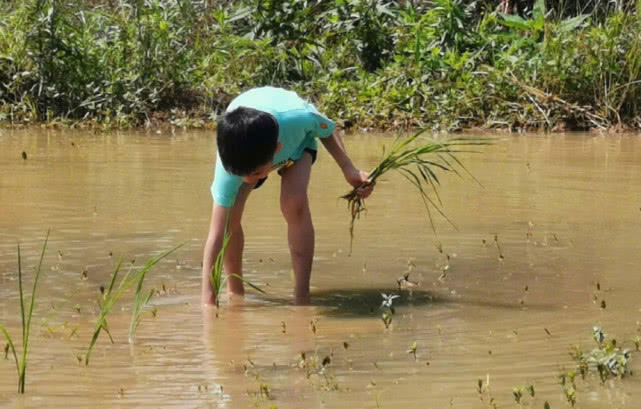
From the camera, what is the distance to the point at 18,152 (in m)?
10.6

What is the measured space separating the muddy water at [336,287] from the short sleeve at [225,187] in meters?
0.47

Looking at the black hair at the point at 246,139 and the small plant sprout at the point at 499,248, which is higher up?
the black hair at the point at 246,139

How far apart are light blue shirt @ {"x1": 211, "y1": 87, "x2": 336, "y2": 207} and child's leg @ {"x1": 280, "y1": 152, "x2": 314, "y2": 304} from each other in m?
0.07

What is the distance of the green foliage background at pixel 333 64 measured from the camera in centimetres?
1245

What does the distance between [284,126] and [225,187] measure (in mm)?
374

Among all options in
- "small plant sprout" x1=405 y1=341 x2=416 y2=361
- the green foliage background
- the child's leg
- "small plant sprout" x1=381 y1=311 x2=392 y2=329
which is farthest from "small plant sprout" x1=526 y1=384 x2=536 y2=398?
A: the green foliage background


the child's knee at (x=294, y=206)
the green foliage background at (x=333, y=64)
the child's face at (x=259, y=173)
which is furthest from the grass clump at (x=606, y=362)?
the green foliage background at (x=333, y=64)

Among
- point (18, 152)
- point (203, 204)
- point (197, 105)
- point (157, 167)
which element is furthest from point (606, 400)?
point (197, 105)

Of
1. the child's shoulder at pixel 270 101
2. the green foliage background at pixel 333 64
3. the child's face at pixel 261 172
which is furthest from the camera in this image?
the green foliage background at pixel 333 64

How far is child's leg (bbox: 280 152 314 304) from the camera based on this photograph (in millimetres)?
5758

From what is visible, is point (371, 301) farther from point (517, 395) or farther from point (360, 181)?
point (517, 395)

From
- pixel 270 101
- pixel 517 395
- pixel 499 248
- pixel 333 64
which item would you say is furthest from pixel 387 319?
pixel 333 64

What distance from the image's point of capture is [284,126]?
5559 millimetres

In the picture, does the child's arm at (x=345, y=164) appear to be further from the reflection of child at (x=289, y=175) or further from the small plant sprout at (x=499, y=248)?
the small plant sprout at (x=499, y=248)
